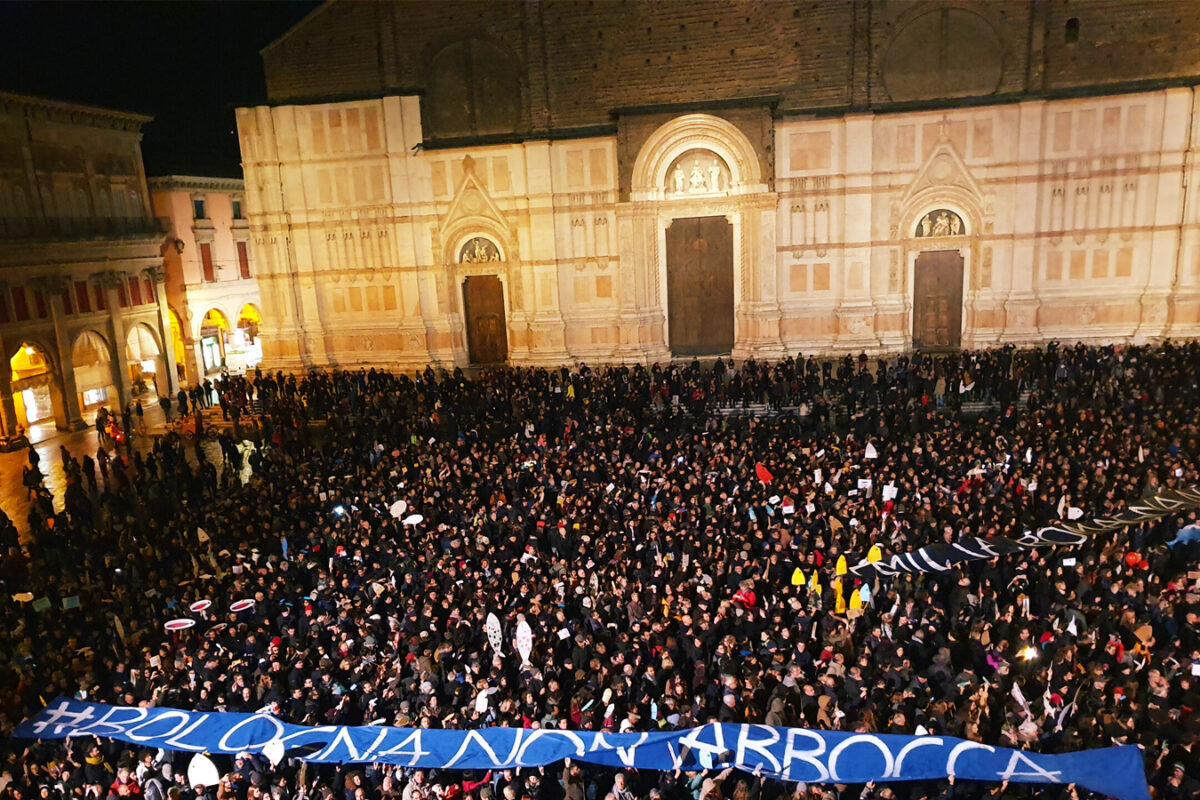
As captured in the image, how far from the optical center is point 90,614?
15.4m

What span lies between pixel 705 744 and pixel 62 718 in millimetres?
9257

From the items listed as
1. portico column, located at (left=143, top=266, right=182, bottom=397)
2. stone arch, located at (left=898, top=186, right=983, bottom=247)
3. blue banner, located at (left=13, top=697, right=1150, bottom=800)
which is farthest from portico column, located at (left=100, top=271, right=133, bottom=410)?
stone arch, located at (left=898, top=186, right=983, bottom=247)

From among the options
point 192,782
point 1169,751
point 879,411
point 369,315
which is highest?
point 369,315

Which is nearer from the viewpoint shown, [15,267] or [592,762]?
[592,762]

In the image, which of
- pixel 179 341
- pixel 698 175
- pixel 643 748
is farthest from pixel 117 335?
pixel 643 748

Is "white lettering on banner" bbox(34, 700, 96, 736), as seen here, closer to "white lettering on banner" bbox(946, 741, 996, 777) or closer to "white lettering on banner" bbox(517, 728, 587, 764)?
"white lettering on banner" bbox(517, 728, 587, 764)

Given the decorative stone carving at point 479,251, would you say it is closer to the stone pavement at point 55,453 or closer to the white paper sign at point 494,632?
the stone pavement at point 55,453

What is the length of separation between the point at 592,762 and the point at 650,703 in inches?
47.4

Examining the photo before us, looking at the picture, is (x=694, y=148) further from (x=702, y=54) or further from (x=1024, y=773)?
(x=1024, y=773)

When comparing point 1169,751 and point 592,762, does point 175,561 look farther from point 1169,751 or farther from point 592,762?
point 1169,751

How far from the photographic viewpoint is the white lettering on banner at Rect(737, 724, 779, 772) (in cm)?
1010

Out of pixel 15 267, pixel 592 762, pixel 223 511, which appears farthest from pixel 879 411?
pixel 15 267

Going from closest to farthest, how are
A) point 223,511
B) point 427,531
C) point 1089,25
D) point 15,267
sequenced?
point 427,531
point 223,511
point 1089,25
point 15,267

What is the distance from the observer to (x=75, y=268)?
32.7 metres
